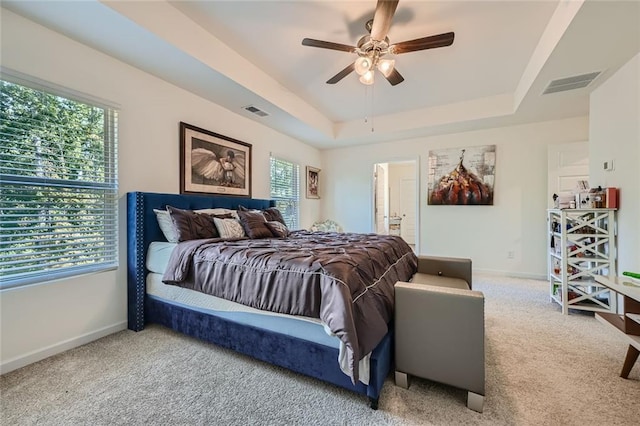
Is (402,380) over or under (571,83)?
under

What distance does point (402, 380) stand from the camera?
5.29 ft

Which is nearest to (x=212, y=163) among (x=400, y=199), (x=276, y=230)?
(x=276, y=230)

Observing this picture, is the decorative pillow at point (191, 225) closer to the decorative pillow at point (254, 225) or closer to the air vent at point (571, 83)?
the decorative pillow at point (254, 225)

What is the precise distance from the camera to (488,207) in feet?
14.7

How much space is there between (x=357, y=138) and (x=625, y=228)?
148 inches

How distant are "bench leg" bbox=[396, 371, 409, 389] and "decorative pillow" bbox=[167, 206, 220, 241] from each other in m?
2.09

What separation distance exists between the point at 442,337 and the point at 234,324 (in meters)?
1.41

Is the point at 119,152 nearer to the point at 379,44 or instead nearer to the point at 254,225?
the point at 254,225

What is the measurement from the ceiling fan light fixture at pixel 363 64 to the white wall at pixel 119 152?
2066mm

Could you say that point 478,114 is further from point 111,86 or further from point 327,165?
point 111,86

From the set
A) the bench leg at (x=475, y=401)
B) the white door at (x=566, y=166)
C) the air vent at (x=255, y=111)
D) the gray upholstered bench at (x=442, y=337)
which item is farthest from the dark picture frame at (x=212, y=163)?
the white door at (x=566, y=166)

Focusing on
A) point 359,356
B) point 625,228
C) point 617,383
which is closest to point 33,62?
point 359,356

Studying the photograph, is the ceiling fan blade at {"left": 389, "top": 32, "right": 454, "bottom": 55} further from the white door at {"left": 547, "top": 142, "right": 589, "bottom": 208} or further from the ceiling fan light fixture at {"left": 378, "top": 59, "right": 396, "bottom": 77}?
the white door at {"left": 547, "top": 142, "right": 589, "bottom": 208}

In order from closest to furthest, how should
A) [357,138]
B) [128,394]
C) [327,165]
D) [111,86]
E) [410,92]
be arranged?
[128,394]
[111,86]
[410,92]
[357,138]
[327,165]
